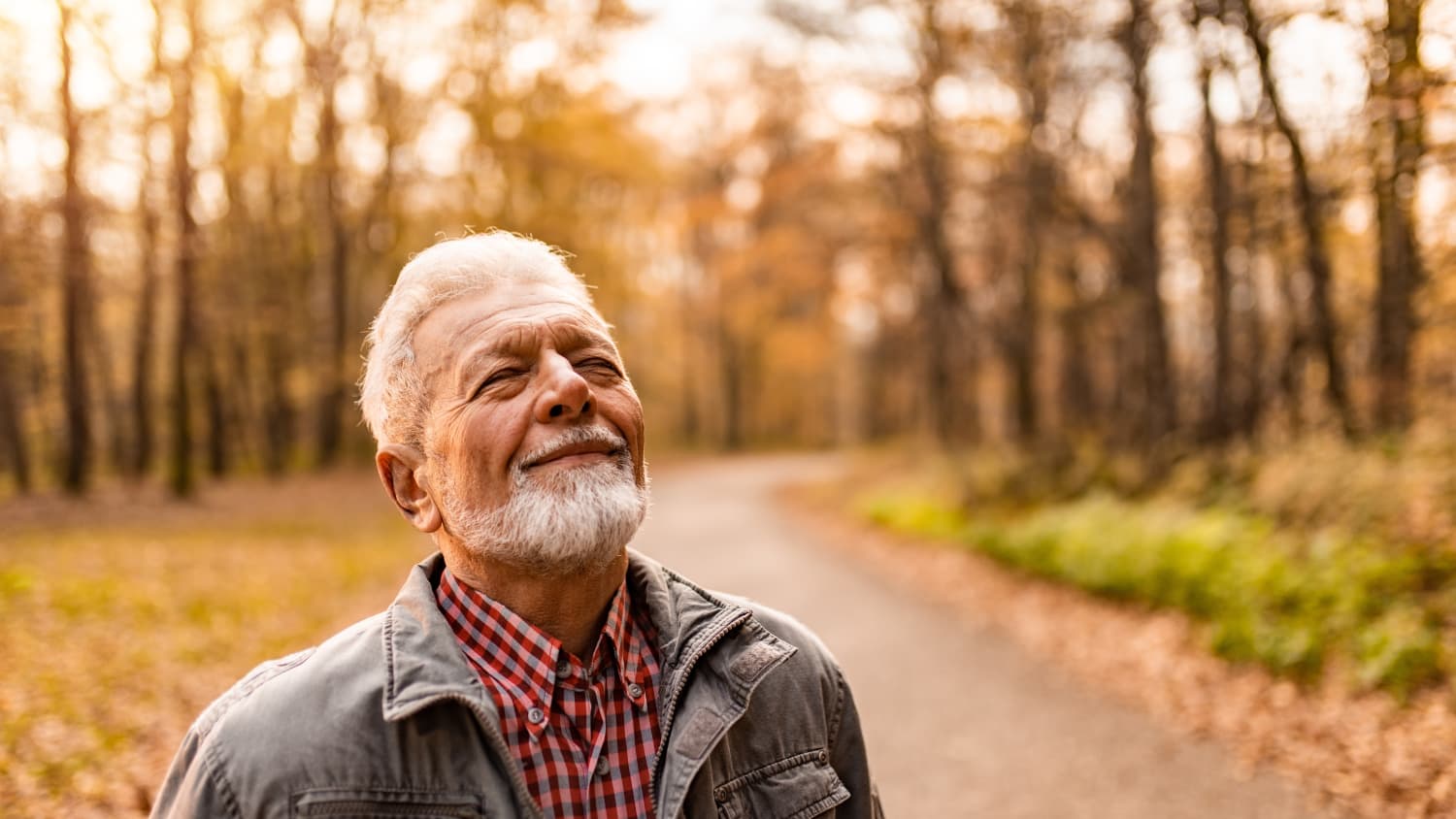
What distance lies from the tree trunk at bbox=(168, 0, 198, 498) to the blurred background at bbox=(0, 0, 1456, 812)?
70mm

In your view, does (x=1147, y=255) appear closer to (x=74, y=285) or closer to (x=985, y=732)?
(x=985, y=732)

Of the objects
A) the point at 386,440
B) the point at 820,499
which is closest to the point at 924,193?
the point at 820,499

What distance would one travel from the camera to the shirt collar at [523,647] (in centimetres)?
186

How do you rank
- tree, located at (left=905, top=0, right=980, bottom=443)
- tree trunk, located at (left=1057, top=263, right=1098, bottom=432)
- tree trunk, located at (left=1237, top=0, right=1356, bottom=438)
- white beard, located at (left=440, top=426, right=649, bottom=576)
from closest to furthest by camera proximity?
white beard, located at (left=440, top=426, right=649, bottom=576)
tree trunk, located at (left=1237, top=0, right=1356, bottom=438)
tree, located at (left=905, top=0, right=980, bottom=443)
tree trunk, located at (left=1057, top=263, right=1098, bottom=432)

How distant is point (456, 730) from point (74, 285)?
48.5 ft

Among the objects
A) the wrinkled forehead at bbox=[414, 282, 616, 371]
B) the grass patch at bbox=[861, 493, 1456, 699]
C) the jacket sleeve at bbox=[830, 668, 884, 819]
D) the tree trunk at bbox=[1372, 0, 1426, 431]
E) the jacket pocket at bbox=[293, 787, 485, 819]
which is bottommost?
the grass patch at bbox=[861, 493, 1456, 699]

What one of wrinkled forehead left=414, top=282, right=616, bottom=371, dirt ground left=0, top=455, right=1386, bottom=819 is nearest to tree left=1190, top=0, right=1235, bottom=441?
dirt ground left=0, top=455, right=1386, bottom=819

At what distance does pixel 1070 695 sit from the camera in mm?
7074

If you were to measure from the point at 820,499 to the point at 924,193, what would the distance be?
6399 mm

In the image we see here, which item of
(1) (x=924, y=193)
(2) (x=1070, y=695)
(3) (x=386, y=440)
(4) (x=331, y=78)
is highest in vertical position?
(4) (x=331, y=78)

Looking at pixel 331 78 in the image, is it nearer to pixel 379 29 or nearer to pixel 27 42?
pixel 379 29

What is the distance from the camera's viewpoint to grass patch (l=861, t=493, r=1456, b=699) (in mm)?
6148

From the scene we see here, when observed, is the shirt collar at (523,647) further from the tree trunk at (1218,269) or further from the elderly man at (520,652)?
the tree trunk at (1218,269)

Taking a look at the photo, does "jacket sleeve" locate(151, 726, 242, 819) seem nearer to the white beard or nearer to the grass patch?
the white beard
